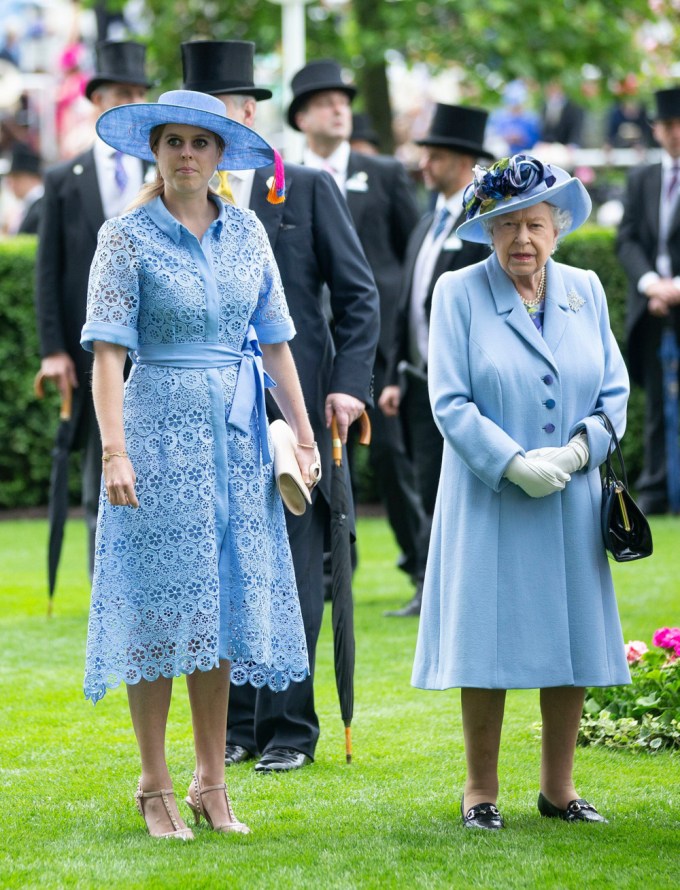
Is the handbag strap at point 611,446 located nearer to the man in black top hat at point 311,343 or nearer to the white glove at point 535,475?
the white glove at point 535,475

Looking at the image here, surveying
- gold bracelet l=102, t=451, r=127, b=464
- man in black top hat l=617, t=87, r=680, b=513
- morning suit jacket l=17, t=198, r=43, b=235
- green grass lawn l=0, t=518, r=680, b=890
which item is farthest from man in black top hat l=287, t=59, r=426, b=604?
morning suit jacket l=17, t=198, r=43, b=235

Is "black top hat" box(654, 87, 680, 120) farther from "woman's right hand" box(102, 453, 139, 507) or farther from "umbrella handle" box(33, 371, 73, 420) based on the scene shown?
"woman's right hand" box(102, 453, 139, 507)

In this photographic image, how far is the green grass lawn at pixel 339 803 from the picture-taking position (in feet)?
14.4

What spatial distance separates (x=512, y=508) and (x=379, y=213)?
4610 millimetres

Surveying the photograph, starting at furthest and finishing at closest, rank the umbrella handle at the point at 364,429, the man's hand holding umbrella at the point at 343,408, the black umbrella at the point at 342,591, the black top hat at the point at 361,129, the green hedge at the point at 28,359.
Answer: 1. the green hedge at the point at 28,359
2. the black top hat at the point at 361,129
3. the umbrella handle at the point at 364,429
4. the man's hand holding umbrella at the point at 343,408
5. the black umbrella at the point at 342,591

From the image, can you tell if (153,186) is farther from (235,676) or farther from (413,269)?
(413,269)

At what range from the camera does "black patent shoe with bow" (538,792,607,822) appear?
192 inches

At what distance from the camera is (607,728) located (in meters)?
5.96

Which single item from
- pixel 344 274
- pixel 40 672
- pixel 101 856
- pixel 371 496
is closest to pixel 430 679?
pixel 101 856

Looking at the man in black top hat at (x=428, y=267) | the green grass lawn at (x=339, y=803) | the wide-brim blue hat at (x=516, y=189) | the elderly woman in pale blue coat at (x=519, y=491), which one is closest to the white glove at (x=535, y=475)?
the elderly woman in pale blue coat at (x=519, y=491)

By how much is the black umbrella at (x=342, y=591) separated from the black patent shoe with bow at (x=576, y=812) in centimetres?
95

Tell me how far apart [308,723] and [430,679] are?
3.61 feet

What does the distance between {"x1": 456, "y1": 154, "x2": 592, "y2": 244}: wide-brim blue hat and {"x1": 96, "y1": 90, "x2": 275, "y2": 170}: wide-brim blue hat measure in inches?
24.9

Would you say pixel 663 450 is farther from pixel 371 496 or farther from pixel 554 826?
pixel 554 826
